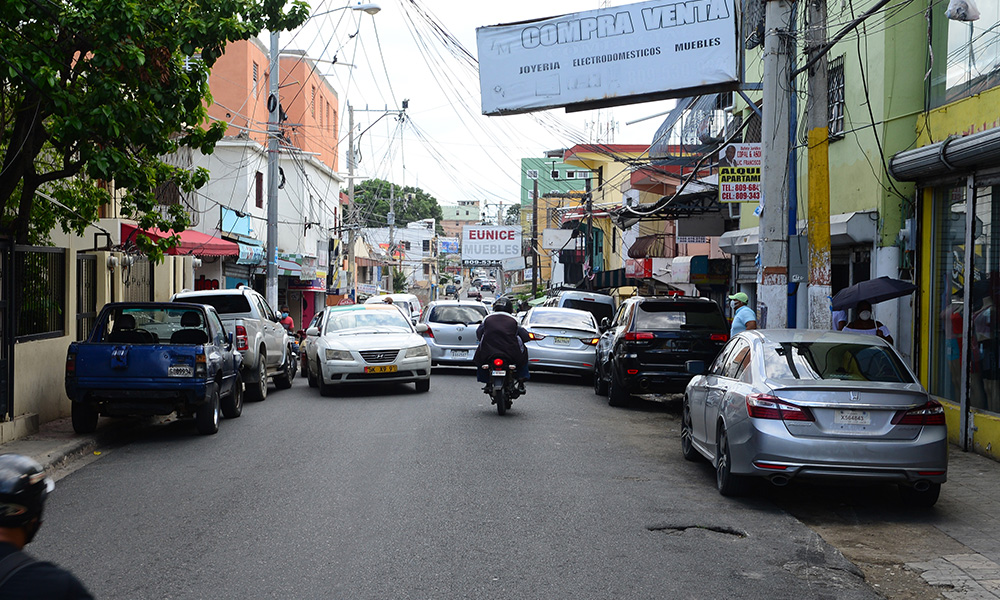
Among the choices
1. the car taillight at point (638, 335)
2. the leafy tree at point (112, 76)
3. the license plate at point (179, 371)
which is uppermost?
the leafy tree at point (112, 76)

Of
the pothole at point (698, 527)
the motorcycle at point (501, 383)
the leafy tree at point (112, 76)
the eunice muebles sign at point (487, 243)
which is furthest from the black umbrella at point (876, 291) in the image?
the eunice muebles sign at point (487, 243)

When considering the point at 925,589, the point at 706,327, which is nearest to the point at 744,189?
the point at 706,327

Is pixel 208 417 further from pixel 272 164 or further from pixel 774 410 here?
pixel 272 164

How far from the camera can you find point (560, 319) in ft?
70.1

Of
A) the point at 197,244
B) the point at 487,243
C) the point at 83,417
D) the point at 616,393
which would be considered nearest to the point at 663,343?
the point at 616,393

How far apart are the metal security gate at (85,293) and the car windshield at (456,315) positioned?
7.88m

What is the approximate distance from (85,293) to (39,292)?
2991mm

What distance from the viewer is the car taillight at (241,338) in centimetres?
1652

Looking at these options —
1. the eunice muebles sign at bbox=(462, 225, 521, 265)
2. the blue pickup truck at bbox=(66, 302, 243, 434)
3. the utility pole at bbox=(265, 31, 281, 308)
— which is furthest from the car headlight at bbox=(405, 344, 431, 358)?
the eunice muebles sign at bbox=(462, 225, 521, 265)

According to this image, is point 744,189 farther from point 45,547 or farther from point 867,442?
point 45,547

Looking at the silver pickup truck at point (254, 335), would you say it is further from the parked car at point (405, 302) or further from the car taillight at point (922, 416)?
the parked car at point (405, 302)

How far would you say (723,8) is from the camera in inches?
600

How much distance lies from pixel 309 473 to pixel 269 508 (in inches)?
62.4

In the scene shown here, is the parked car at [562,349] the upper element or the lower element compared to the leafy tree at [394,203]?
lower
